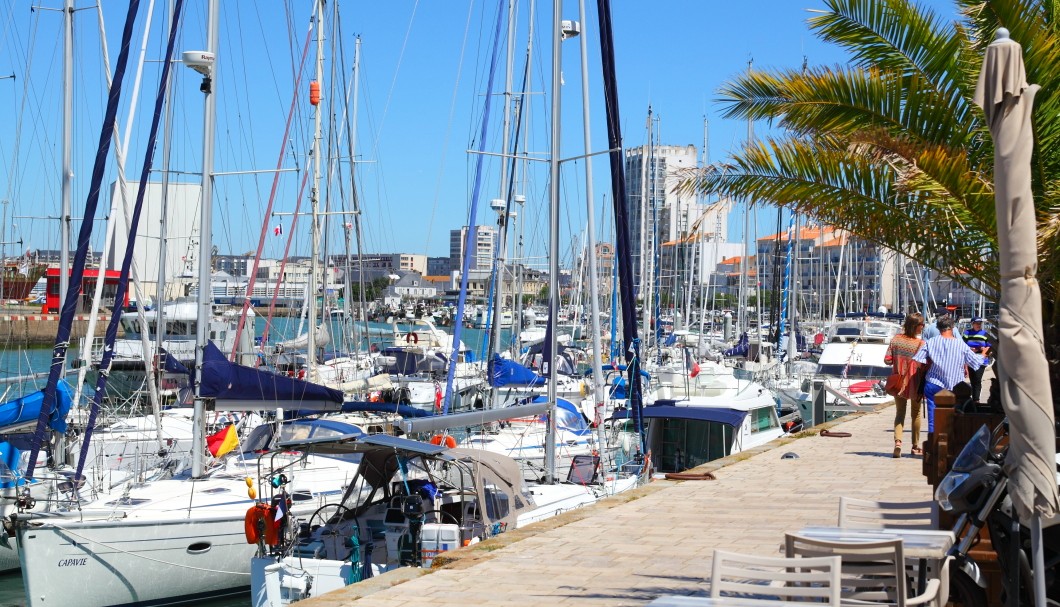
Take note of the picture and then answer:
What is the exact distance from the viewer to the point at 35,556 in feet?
47.1

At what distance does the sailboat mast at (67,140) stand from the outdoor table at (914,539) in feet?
61.0

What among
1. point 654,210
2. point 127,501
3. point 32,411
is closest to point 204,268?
point 127,501

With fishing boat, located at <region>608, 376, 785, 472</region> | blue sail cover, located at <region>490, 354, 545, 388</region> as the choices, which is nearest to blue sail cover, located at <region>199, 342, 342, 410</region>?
fishing boat, located at <region>608, 376, 785, 472</region>

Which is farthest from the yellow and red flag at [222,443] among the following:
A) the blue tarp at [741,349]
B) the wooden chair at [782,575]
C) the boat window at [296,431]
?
the blue tarp at [741,349]

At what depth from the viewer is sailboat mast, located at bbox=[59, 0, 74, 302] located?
22.2m

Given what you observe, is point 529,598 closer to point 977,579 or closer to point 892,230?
point 977,579

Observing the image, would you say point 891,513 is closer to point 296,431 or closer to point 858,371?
point 296,431

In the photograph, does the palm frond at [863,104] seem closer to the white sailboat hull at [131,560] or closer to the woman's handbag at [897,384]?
the woman's handbag at [897,384]

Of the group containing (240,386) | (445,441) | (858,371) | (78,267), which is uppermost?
(78,267)

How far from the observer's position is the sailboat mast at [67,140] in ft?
72.7

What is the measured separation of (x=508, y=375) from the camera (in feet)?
81.9

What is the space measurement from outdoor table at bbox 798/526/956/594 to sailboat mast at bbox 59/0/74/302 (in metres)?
18.6

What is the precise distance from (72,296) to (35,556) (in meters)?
3.91

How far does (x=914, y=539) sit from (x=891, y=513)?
2.82m
